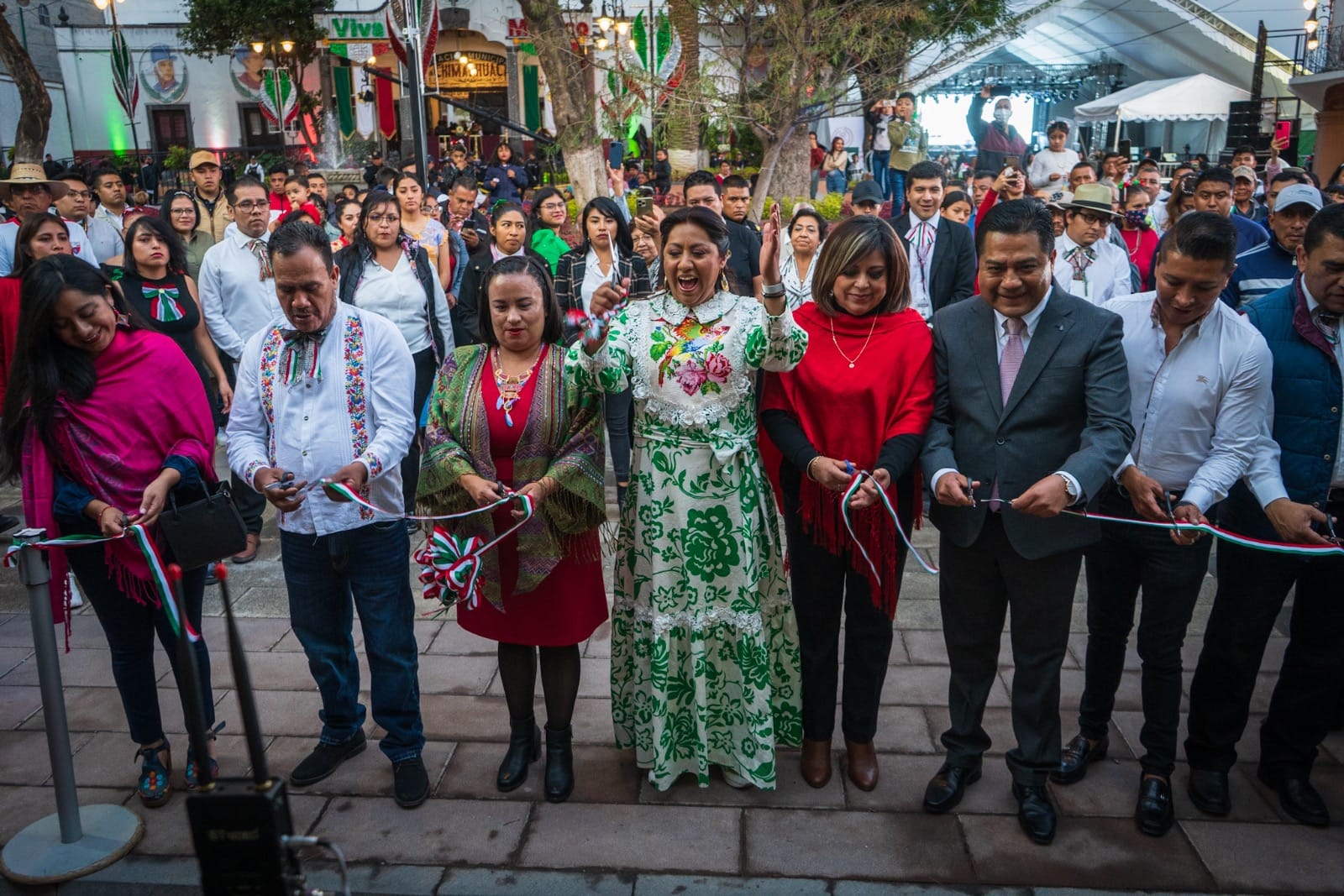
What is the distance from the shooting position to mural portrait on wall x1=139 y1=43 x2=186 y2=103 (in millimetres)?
32125

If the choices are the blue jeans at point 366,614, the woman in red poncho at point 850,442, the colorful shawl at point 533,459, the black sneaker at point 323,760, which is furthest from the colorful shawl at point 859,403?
the black sneaker at point 323,760

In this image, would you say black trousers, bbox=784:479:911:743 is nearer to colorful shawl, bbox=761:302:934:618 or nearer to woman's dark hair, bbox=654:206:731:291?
colorful shawl, bbox=761:302:934:618

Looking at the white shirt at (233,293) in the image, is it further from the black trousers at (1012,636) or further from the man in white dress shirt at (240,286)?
the black trousers at (1012,636)

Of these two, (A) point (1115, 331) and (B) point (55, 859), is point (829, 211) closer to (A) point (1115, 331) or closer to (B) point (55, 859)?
(A) point (1115, 331)

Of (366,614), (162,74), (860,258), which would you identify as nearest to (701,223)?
(860,258)

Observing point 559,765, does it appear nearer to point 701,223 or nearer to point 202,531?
point 202,531

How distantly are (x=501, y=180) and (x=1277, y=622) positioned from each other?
41.6ft

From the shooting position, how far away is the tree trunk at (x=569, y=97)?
1314 centimetres

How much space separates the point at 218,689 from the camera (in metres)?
4.22

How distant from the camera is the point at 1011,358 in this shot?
3.04 metres

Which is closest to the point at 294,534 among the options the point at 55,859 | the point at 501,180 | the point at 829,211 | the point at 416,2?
the point at 55,859

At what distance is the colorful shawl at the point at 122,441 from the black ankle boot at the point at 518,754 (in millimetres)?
1282

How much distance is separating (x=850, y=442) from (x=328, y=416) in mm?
1680

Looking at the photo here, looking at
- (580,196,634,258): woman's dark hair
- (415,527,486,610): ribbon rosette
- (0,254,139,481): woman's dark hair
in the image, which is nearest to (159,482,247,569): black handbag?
(0,254,139,481): woman's dark hair
